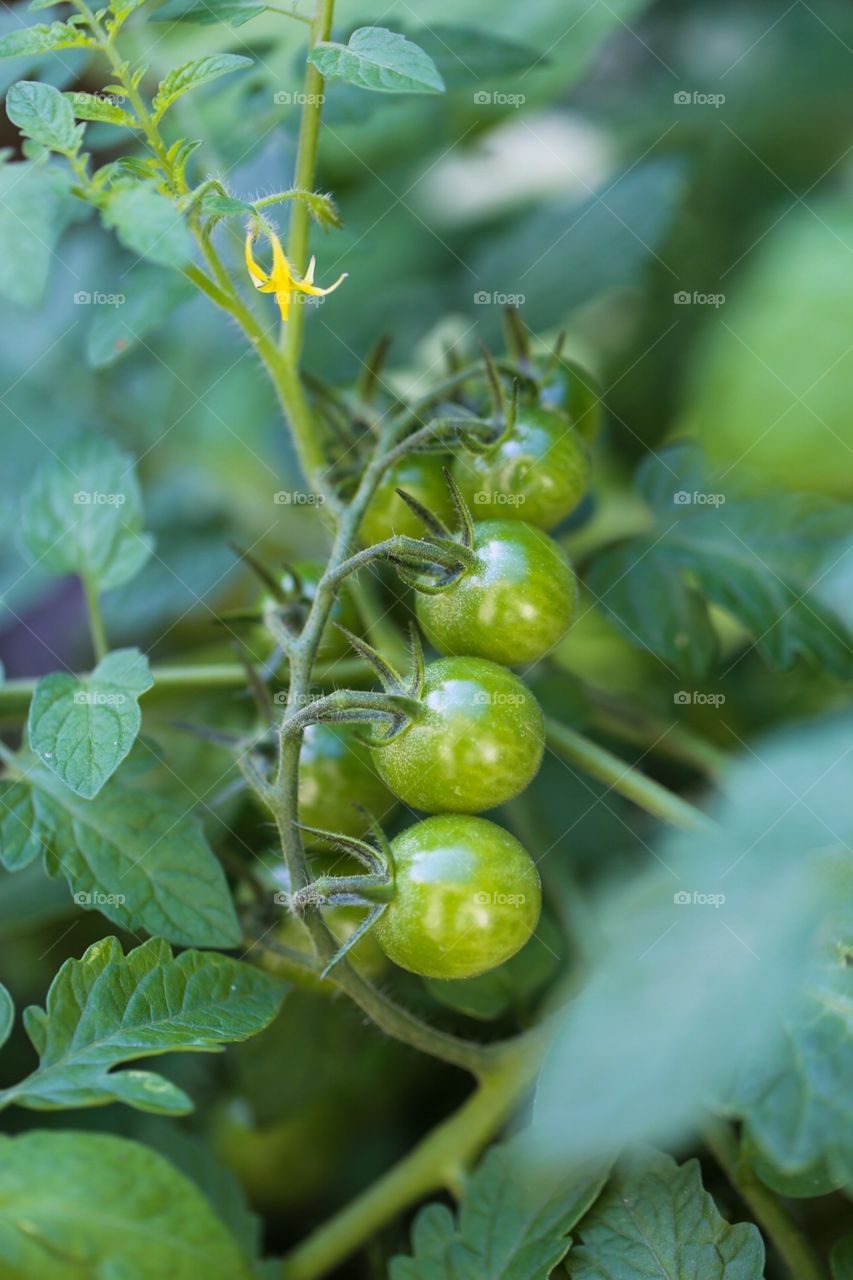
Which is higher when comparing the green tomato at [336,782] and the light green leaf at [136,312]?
the light green leaf at [136,312]

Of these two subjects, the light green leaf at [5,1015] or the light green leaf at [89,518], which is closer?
the light green leaf at [5,1015]

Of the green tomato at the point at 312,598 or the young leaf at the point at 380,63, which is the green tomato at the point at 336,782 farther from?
the young leaf at the point at 380,63

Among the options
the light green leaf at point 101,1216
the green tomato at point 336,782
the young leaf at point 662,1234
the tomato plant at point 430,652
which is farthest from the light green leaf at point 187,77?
the young leaf at point 662,1234

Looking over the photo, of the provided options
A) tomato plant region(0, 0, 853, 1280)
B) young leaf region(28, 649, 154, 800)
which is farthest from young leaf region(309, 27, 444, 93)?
young leaf region(28, 649, 154, 800)

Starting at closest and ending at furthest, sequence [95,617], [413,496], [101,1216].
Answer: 1. [101,1216]
2. [413,496]
3. [95,617]

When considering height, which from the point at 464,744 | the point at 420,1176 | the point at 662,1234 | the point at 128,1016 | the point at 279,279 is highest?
the point at 279,279

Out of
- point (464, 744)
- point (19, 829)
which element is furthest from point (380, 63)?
point (19, 829)

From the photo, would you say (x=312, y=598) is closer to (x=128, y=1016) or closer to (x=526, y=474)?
(x=526, y=474)
